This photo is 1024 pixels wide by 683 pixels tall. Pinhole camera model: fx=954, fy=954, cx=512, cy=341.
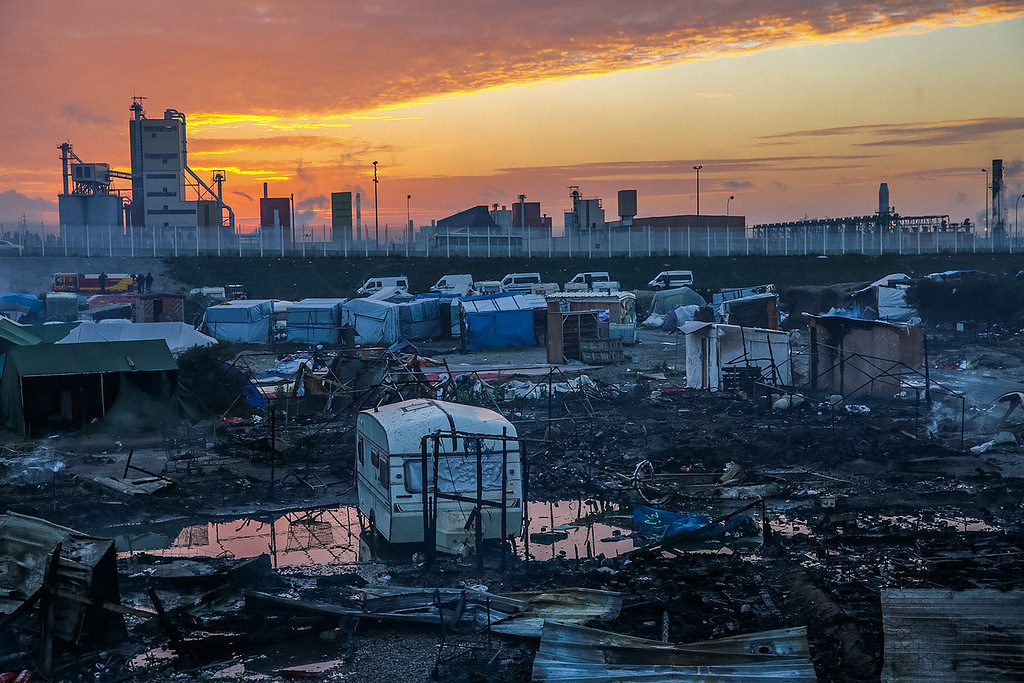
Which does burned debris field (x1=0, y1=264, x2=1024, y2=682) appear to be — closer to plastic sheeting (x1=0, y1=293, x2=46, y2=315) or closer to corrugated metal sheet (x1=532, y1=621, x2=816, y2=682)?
corrugated metal sheet (x1=532, y1=621, x2=816, y2=682)

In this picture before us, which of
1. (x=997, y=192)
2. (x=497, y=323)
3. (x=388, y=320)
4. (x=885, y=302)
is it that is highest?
(x=997, y=192)

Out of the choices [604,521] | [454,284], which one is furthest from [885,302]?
[604,521]

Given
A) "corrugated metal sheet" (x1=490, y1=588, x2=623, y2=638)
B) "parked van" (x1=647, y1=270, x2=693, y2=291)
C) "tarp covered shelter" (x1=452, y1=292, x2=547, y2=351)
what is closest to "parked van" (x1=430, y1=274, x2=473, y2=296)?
"parked van" (x1=647, y1=270, x2=693, y2=291)

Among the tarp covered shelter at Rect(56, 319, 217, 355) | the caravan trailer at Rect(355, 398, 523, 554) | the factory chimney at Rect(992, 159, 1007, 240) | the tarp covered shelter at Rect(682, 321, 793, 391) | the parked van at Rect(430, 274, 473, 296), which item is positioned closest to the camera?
the caravan trailer at Rect(355, 398, 523, 554)

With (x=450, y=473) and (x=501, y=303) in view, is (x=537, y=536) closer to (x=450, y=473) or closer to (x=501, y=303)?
(x=450, y=473)

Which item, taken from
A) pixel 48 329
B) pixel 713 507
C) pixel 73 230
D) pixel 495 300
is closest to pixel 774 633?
pixel 713 507

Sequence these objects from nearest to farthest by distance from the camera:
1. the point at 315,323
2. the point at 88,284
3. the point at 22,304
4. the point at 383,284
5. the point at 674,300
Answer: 1. the point at 315,323
2. the point at 22,304
3. the point at 674,300
4. the point at 88,284
5. the point at 383,284

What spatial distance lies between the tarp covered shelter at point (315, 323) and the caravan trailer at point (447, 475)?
23.3m

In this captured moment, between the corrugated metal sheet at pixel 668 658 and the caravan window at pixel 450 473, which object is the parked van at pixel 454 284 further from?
the corrugated metal sheet at pixel 668 658

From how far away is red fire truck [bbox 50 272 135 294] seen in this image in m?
45.8

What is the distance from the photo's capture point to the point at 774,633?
7699 millimetres

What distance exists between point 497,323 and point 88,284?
77.7 feet

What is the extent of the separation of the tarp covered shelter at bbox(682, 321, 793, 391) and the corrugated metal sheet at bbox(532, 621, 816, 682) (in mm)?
15210

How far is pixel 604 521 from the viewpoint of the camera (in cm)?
1345
